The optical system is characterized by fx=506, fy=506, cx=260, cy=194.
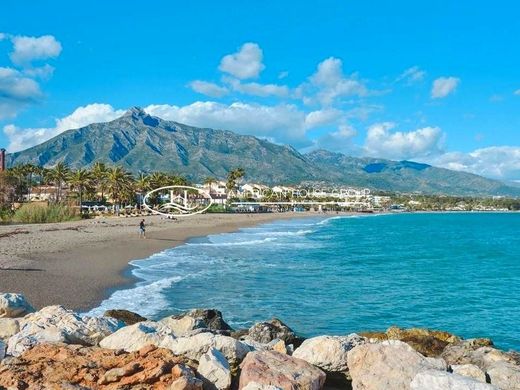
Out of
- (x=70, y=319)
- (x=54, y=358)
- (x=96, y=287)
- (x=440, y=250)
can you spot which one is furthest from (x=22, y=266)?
(x=440, y=250)

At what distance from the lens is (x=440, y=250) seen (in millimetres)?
51375

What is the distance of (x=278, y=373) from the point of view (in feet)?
21.1

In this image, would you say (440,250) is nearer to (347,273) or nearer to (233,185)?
(347,273)

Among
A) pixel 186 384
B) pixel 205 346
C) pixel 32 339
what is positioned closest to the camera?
pixel 186 384

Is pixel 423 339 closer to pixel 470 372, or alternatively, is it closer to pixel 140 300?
pixel 470 372

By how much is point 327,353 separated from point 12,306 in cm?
694

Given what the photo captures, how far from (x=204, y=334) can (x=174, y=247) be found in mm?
34723

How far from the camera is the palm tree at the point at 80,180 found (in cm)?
8900

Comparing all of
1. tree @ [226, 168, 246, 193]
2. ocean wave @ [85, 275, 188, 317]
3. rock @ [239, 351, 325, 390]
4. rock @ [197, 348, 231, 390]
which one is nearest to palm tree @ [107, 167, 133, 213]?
tree @ [226, 168, 246, 193]

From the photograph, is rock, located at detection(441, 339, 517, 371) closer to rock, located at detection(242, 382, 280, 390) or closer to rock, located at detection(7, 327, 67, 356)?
rock, located at detection(242, 382, 280, 390)

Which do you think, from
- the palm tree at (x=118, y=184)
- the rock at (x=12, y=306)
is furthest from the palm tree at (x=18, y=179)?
the rock at (x=12, y=306)

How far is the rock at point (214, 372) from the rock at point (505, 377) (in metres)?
3.77

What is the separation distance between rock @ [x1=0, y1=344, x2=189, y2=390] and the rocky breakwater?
0.04 ft

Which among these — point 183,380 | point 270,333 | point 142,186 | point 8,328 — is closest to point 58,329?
point 8,328
